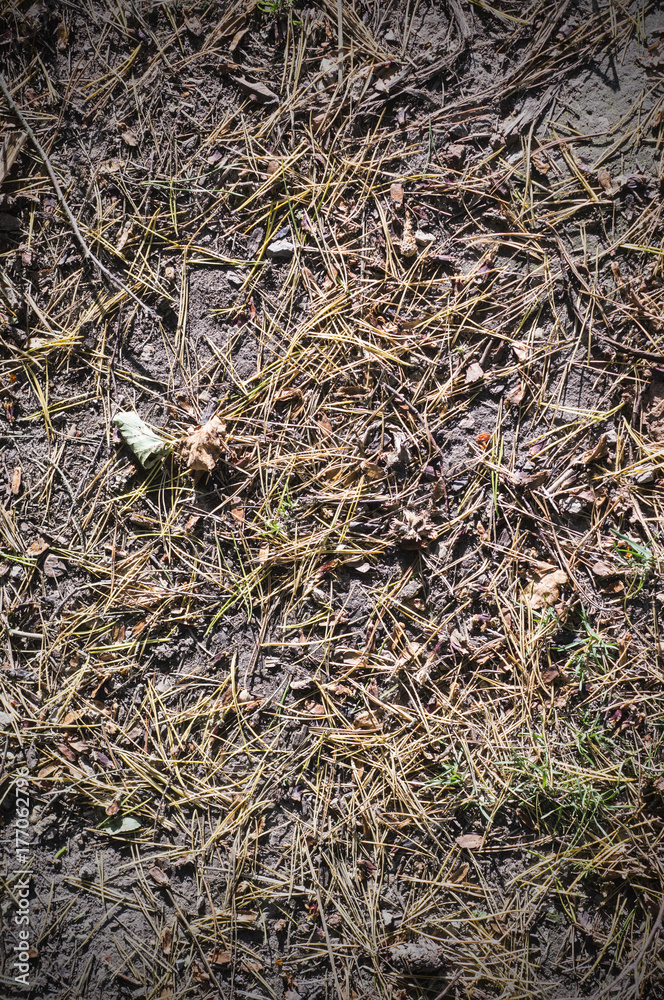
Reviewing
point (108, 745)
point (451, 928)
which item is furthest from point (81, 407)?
point (451, 928)

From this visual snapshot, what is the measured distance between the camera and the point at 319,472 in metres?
2.04

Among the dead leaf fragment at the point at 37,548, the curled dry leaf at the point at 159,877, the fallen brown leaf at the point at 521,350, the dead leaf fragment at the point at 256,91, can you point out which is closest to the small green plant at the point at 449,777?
the curled dry leaf at the point at 159,877

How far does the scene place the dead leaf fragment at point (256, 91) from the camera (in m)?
2.04

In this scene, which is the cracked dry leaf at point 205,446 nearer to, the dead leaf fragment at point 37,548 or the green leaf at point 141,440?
the green leaf at point 141,440

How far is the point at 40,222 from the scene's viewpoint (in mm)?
2074

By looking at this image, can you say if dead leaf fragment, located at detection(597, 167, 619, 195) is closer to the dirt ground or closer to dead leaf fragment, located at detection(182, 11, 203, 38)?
the dirt ground

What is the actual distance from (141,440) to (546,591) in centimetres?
148

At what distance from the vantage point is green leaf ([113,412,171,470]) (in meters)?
2.02

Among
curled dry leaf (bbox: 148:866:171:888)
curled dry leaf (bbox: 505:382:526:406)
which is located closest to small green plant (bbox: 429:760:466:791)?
curled dry leaf (bbox: 148:866:171:888)

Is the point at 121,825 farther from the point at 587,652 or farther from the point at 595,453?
the point at 595,453

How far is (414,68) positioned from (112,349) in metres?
1.42

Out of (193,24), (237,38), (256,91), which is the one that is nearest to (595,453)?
(256,91)

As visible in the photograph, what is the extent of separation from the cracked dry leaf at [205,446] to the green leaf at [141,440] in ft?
0.25

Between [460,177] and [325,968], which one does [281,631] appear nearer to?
Answer: [325,968]
